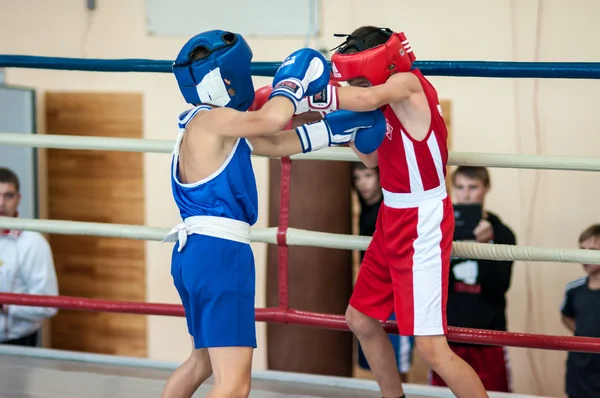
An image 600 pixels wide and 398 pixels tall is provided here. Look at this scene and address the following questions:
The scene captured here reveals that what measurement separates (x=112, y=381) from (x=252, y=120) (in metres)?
1.07

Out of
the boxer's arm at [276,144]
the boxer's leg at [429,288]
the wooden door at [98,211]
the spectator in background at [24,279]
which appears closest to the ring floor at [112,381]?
the boxer's leg at [429,288]

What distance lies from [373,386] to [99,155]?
308 cm

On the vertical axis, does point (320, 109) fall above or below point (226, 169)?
above

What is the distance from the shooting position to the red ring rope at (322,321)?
6.75ft

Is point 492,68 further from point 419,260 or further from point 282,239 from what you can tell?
point 282,239

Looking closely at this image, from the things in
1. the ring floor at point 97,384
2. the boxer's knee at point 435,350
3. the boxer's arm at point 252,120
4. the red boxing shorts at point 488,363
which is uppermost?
the boxer's arm at point 252,120

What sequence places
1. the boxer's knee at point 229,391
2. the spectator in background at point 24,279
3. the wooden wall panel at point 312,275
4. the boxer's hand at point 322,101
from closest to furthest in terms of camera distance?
the boxer's knee at point 229,391, the boxer's hand at point 322,101, the spectator in background at point 24,279, the wooden wall panel at point 312,275

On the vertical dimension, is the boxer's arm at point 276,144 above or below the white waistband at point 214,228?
above

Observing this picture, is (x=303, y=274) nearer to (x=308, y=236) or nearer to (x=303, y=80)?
(x=308, y=236)

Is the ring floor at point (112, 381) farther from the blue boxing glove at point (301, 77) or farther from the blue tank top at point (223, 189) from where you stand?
the blue boxing glove at point (301, 77)

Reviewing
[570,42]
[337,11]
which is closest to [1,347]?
[337,11]

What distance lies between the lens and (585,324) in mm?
3191

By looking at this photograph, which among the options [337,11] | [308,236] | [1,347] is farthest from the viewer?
[337,11]

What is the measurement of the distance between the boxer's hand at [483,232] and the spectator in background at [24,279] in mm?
1612
